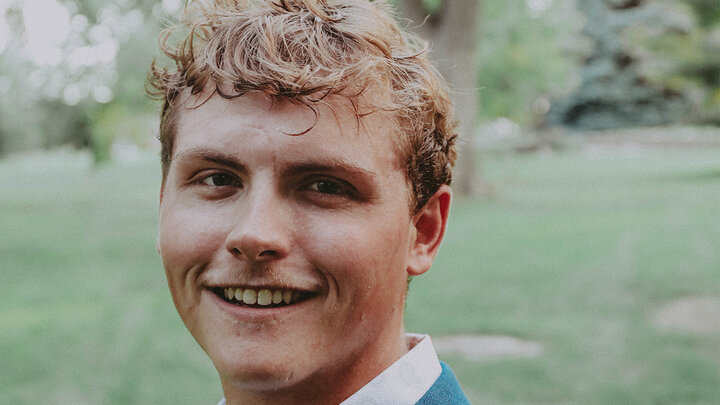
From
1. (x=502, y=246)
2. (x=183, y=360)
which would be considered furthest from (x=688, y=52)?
(x=183, y=360)

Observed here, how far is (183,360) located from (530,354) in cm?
264

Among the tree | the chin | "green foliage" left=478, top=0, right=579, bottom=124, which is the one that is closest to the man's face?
the chin

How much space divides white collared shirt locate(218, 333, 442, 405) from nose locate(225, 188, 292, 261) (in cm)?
33

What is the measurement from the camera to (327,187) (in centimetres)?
159

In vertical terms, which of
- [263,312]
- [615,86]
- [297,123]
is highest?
[297,123]

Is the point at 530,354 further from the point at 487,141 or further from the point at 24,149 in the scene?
the point at 24,149

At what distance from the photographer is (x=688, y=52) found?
17641 mm

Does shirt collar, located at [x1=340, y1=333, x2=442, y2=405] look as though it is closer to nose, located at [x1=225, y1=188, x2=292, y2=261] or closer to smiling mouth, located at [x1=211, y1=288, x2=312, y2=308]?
smiling mouth, located at [x1=211, y1=288, x2=312, y2=308]

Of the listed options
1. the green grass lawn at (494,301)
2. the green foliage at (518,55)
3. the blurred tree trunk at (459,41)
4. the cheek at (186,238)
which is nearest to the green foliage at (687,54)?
the green grass lawn at (494,301)

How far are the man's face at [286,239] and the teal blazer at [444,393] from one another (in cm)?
13

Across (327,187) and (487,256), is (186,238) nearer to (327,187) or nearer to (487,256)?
(327,187)

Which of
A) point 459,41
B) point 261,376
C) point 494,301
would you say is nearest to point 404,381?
point 261,376

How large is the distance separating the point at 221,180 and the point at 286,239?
0.21m

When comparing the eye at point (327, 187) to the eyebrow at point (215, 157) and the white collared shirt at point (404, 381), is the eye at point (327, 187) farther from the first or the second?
the white collared shirt at point (404, 381)
